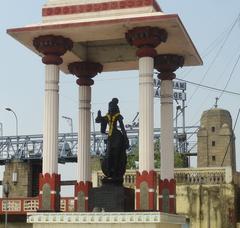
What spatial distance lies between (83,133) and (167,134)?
272cm

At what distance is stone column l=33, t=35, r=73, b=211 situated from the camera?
17.5m

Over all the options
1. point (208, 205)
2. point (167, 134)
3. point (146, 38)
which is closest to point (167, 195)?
point (167, 134)

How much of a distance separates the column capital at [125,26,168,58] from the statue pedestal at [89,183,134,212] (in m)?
3.81

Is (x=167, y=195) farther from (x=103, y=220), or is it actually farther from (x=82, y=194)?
(x=103, y=220)

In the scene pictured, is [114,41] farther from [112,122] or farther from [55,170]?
[55,170]

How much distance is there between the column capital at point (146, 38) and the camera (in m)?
17.3

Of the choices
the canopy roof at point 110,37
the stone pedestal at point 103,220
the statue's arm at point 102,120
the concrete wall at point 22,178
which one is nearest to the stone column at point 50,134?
the stone pedestal at point 103,220

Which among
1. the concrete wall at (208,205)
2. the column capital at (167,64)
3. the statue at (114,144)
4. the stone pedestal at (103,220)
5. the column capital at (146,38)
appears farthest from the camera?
the concrete wall at (208,205)

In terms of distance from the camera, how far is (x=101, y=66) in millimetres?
20938

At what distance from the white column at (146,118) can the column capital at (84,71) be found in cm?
364

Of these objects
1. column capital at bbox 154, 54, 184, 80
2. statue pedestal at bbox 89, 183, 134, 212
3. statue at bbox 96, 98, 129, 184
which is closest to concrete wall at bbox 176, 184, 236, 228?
column capital at bbox 154, 54, 184, 80

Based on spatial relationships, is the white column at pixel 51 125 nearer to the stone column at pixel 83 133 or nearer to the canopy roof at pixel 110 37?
the canopy roof at pixel 110 37

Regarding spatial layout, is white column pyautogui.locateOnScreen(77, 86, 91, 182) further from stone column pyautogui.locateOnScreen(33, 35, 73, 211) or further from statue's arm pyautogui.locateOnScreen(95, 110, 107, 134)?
stone column pyautogui.locateOnScreen(33, 35, 73, 211)

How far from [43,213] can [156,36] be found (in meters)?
A: 5.78
